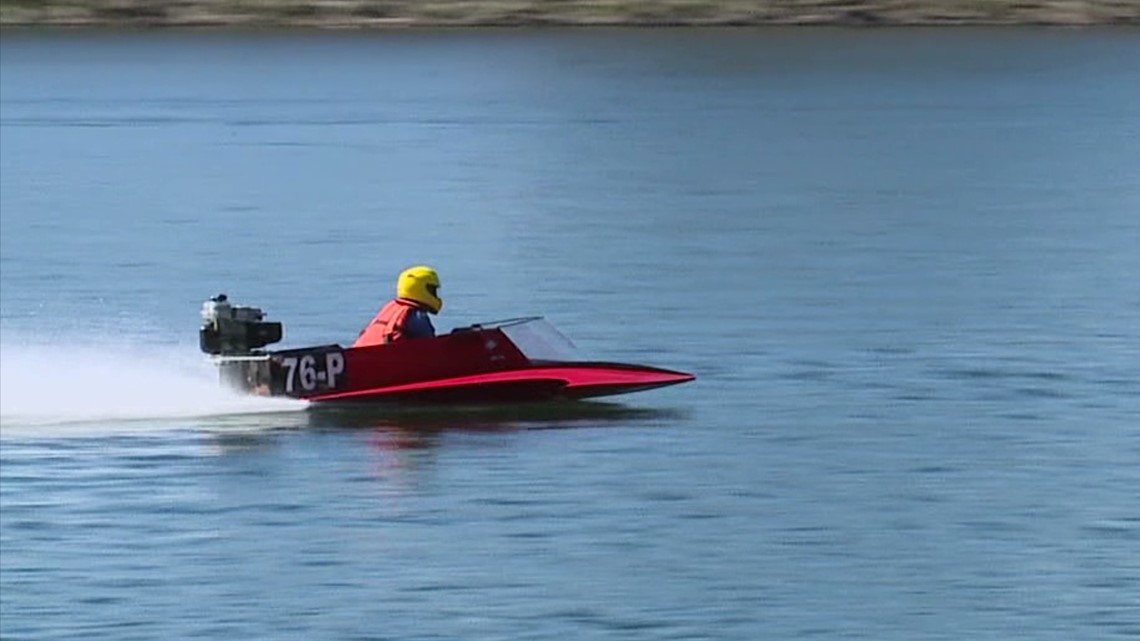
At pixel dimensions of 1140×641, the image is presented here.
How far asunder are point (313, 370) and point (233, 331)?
0.71 metres

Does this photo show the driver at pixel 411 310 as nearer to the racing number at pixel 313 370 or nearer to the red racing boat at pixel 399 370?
the red racing boat at pixel 399 370

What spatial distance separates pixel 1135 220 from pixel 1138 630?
19.9 m

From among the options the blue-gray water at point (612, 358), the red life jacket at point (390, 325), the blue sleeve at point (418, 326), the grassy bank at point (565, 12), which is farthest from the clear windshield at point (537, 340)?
the grassy bank at point (565, 12)

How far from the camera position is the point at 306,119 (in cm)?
5034

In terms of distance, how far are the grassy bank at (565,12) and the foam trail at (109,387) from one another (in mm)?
33829

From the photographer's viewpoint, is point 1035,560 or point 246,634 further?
point 1035,560

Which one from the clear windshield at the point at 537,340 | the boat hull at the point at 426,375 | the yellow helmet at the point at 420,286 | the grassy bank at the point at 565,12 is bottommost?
the boat hull at the point at 426,375

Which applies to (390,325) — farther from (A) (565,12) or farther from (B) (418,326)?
(A) (565,12)

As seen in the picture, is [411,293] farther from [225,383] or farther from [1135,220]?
[1135,220]

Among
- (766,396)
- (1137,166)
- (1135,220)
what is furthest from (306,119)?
(766,396)

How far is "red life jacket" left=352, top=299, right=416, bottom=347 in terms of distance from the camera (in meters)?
20.7

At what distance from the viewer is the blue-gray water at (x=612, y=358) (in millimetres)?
16406

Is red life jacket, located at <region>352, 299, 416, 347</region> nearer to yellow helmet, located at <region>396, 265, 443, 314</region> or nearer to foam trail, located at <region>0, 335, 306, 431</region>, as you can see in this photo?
yellow helmet, located at <region>396, 265, 443, 314</region>

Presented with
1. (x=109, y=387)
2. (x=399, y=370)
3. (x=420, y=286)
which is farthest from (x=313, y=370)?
(x=109, y=387)
